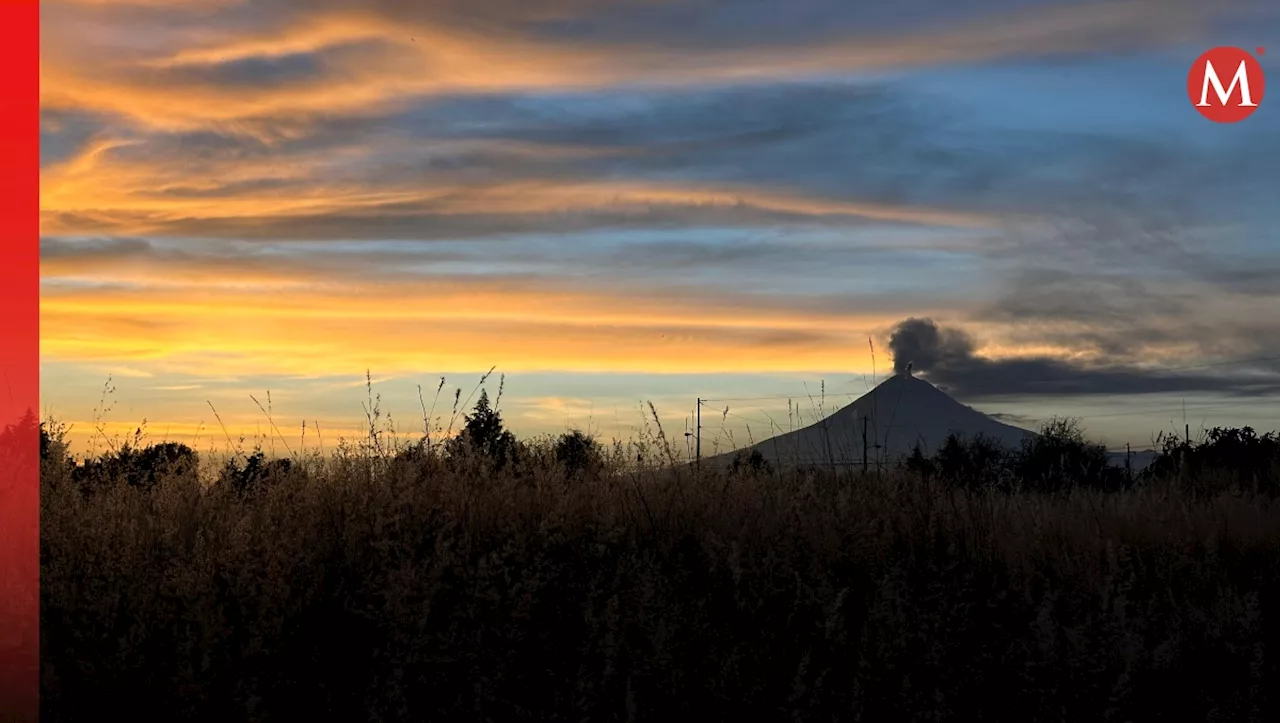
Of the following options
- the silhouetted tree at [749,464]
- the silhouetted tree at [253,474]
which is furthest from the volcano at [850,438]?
the silhouetted tree at [253,474]

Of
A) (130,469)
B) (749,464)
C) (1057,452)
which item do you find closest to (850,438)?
(749,464)

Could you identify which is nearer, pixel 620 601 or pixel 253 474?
pixel 620 601

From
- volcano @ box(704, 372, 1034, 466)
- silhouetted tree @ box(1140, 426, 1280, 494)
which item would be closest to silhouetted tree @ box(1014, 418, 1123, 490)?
silhouetted tree @ box(1140, 426, 1280, 494)

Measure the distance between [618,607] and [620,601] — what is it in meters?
0.19

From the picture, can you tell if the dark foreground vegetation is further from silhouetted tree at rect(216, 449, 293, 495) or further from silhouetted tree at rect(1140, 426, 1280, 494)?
silhouetted tree at rect(1140, 426, 1280, 494)

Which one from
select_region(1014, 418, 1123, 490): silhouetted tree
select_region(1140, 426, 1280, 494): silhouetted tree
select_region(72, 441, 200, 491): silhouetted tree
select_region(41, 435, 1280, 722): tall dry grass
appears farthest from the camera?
select_region(1014, 418, 1123, 490): silhouetted tree

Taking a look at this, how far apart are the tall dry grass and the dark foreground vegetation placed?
21 millimetres

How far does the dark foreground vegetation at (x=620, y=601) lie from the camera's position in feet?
18.6

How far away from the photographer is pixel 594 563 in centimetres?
714

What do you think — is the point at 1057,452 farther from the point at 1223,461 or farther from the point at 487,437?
the point at 487,437

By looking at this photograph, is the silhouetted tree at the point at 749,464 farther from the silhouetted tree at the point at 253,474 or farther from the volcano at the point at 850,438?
the silhouetted tree at the point at 253,474

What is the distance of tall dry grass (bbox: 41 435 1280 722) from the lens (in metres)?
5.67

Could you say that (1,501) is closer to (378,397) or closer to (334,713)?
(378,397)

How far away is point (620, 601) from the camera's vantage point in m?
6.37
